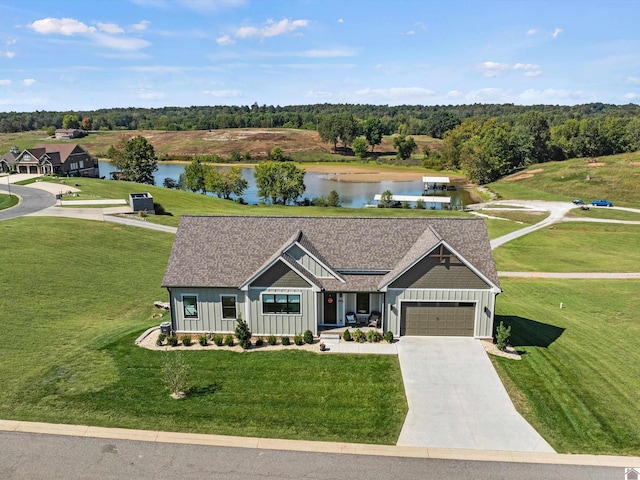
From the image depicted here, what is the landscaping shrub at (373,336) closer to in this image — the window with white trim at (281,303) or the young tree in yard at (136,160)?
the window with white trim at (281,303)

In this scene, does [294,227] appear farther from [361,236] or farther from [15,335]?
[15,335]

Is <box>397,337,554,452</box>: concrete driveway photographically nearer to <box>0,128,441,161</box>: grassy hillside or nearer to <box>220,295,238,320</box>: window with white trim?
<box>220,295,238,320</box>: window with white trim

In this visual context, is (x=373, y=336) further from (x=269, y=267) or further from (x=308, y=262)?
(x=269, y=267)

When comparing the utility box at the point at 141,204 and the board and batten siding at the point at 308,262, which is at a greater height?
the board and batten siding at the point at 308,262

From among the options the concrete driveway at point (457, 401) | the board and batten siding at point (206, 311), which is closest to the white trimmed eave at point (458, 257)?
the concrete driveway at point (457, 401)

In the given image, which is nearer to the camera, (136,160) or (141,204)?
(141,204)

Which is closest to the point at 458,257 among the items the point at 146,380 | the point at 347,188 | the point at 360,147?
the point at 146,380
